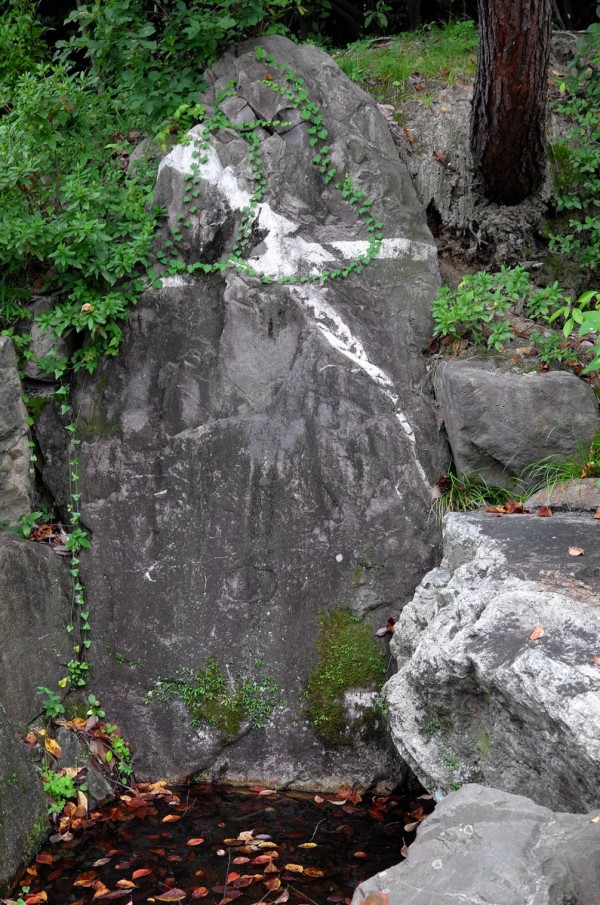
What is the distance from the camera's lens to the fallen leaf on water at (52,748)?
4.45 m

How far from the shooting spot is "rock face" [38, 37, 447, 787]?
192 inches

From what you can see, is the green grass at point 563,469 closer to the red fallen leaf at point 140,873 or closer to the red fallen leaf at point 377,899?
the red fallen leaf at point 377,899

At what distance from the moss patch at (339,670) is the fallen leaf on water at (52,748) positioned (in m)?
1.36

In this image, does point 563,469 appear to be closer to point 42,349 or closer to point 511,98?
point 511,98

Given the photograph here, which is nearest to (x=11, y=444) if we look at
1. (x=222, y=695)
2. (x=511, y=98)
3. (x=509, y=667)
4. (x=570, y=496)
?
(x=222, y=695)

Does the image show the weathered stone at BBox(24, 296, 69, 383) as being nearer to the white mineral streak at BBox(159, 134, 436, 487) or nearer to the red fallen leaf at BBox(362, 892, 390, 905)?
the white mineral streak at BBox(159, 134, 436, 487)

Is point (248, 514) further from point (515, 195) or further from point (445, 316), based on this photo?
point (515, 195)

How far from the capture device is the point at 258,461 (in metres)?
5.07

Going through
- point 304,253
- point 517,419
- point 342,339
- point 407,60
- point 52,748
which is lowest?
point 52,748

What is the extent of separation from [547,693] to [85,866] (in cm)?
242

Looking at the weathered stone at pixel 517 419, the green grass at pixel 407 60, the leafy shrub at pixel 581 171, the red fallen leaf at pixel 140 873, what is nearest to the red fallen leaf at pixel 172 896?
the red fallen leaf at pixel 140 873

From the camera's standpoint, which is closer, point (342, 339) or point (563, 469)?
point (563, 469)

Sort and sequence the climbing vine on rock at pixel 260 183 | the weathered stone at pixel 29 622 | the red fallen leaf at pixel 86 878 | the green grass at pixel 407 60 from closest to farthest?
1. the red fallen leaf at pixel 86 878
2. the weathered stone at pixel 29 622
3. the climbing vine on rock at pixel 260 183
4. the green grass at pixel 407 60

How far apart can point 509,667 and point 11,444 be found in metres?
3.06
